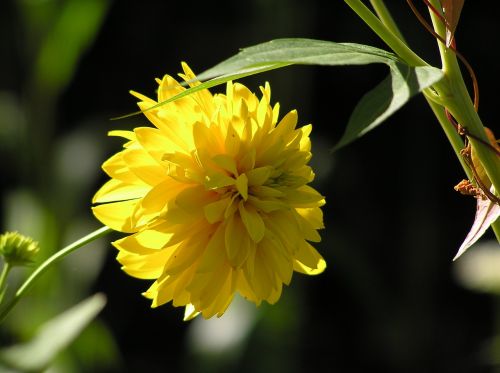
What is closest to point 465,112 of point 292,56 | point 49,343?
point 292,56

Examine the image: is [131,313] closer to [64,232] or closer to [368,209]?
[64,232]

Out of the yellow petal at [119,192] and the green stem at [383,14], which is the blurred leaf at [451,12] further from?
the yellow petal at [119,192]

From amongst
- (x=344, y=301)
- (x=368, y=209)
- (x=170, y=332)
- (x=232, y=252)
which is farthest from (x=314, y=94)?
(x=232, y=252)

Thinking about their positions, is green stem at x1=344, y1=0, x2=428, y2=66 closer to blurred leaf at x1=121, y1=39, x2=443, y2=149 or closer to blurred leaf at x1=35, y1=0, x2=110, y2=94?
blurred leaf at x1=121, y1=39, x2=443, y2=149

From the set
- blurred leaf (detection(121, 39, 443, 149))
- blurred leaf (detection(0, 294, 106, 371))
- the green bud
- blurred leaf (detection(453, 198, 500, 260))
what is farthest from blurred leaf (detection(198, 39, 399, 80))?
blurred leaf (detection(0, 294, 106, 371))

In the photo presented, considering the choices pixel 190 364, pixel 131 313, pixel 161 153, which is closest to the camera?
pixel 161 153

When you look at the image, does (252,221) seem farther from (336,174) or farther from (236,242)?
(336,174)
